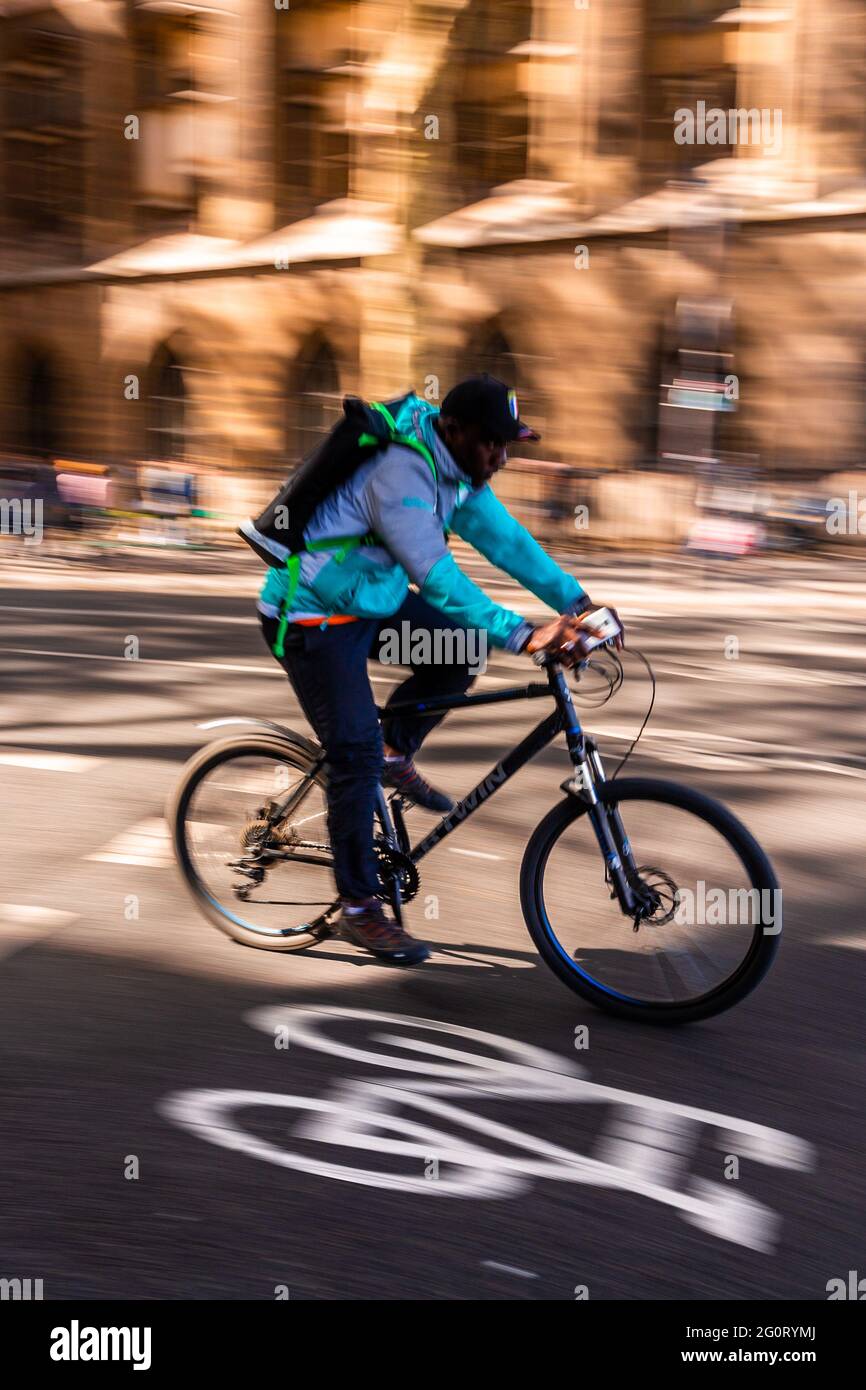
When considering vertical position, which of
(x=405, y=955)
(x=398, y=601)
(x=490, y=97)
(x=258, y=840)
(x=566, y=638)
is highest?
(x=490, y=97)

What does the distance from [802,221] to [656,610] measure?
10795mm

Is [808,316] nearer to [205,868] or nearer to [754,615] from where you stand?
[754,615]

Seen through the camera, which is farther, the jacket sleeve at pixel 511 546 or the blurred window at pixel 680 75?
the blurred window at pixel 680 75

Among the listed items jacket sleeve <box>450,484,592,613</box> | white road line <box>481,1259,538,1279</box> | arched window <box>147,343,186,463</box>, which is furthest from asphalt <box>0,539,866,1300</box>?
arched window <box>147,343,186,463</box>

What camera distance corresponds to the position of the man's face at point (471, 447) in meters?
4.45

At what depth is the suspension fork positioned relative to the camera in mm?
4590

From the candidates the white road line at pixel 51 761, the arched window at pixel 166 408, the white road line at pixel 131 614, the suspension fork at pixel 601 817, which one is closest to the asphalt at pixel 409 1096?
the white road line at pixel 51 761

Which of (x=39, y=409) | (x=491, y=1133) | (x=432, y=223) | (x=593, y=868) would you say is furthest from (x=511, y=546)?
(x=39, y=409)

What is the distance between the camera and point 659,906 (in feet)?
15.2

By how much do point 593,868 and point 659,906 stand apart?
22cm

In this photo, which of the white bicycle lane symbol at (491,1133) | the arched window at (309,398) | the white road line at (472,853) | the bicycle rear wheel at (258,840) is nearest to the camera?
the white bicycle lane symbol at (491,1133)

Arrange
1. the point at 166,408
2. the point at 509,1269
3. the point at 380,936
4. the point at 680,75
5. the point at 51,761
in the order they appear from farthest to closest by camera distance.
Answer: the point at 166,408 → the point at 680,75 → the point at 51,761 → the point at 380,936 → the point at 509,1269

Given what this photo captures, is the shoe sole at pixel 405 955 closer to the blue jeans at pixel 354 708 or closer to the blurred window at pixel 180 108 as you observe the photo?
the blue jeans at pixel 354 708

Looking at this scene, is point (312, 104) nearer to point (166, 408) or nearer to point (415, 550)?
point (166, 408)
